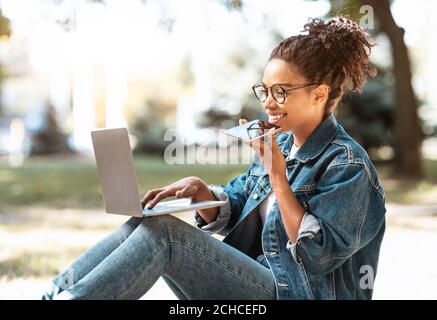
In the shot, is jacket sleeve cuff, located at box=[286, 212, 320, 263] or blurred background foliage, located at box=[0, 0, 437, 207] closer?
jacket sleeve cuff, located at box=[286, 212, 320, 263]

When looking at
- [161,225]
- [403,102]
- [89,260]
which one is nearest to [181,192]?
[161,225]

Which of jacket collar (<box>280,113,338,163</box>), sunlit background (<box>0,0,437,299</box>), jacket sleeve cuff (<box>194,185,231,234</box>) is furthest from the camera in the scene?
sunlit background (<box>0,0,437,299</box>)

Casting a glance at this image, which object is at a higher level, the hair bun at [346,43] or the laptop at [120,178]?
the hair bun at [346,43]

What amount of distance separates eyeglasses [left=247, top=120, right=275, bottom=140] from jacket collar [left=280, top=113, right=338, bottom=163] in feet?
0.46

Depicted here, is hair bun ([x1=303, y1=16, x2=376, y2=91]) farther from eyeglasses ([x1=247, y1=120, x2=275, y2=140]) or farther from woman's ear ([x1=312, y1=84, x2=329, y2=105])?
eyeglasses ([x1=247, y1=120, x2=275, y2=140])

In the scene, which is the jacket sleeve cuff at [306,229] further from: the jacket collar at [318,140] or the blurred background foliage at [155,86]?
the blurred background foliage at [155,86]

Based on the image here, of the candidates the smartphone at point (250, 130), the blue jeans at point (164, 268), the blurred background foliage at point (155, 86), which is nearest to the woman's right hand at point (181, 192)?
the blue jeans at point (164, 268)

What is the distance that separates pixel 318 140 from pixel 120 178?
704 mm

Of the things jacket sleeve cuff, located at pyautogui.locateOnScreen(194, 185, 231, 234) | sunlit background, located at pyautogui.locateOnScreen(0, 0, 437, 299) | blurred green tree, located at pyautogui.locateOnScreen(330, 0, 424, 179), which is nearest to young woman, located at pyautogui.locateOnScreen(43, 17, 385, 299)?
jacket sleeve cuff, located at pyautogui.locateOnScreen(194, 185, 231, 234)

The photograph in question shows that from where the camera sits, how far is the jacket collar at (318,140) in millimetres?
2213

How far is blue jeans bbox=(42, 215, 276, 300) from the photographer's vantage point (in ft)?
6.57

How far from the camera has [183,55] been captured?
85.4 feet
